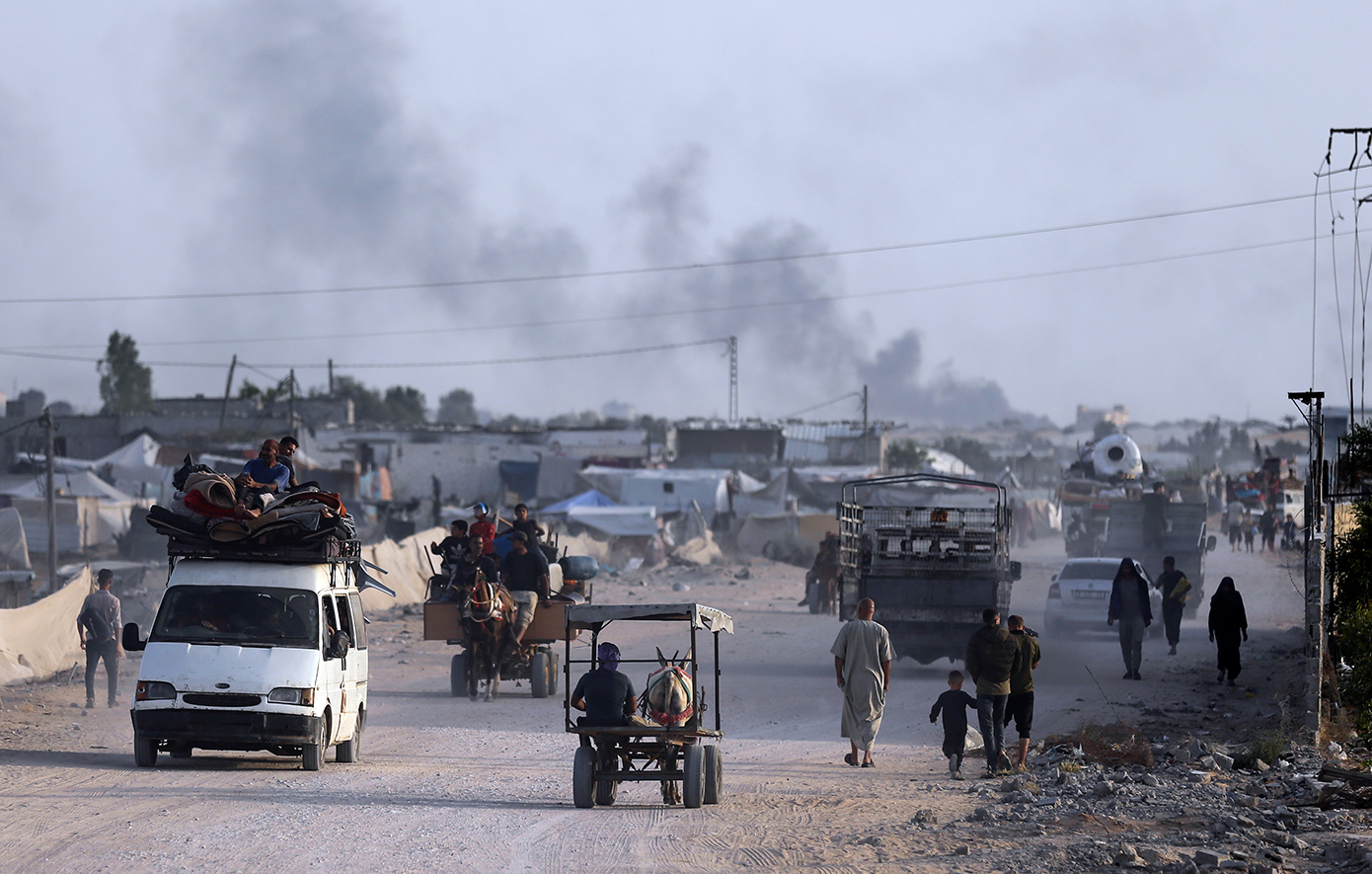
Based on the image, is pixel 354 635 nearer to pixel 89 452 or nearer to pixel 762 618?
pixel 762 618

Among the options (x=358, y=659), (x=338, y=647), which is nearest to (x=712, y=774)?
(x=338, y=647)

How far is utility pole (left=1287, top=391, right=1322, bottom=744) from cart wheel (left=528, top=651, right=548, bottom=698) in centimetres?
945

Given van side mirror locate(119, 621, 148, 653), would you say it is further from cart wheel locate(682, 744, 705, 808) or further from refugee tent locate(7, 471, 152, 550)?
refugee tent locate(7, 471, 152, 550)

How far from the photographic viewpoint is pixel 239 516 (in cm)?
1288

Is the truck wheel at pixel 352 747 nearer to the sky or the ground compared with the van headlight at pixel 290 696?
nearer to the ground

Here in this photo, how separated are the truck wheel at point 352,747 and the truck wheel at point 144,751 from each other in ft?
5.47

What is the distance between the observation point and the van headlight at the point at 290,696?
40.6 ft

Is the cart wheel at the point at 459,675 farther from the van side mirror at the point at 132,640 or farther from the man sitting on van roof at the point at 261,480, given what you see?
the van side mirror at the point at 132,640

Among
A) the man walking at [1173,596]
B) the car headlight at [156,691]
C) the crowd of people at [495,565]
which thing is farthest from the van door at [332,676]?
the man walking at [1173,596]

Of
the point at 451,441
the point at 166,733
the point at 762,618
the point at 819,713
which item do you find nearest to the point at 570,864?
the point at 166,733

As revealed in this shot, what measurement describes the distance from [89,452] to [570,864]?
7269cm

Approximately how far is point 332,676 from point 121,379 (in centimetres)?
10181

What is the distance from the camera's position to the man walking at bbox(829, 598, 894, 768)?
548 inches

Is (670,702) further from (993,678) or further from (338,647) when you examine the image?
(993,678)
